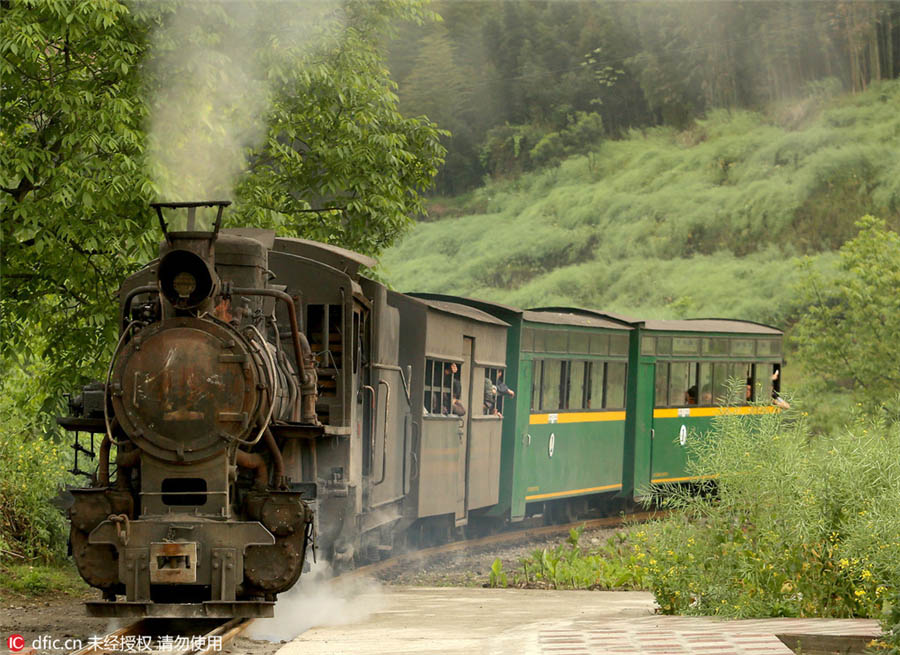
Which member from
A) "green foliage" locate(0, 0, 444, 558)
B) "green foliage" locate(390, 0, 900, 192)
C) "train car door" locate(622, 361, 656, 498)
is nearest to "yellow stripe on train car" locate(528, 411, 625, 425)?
"train car door" locate(622, 361, 656, 498)

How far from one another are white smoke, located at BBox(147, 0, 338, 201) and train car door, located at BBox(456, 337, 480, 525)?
336 cm

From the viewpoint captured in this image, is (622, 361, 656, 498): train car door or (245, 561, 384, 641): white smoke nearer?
(245, 561, 384, 641): white smoke

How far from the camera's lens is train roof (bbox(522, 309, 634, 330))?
57.5 feet

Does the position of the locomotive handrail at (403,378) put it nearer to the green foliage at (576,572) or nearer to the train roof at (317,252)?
the train roof at (317,252)

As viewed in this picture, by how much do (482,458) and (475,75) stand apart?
60.8 metres

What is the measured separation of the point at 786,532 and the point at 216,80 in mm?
7323

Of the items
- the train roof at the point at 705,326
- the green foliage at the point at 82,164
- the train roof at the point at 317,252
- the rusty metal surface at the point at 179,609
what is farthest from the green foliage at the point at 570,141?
the rusty metal surface at the point at 179,609

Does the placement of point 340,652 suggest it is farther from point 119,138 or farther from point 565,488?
point 565,488

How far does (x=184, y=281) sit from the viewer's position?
8.55 metres

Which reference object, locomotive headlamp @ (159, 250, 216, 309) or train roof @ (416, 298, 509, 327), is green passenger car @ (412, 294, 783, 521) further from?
locomotive headlamp @ (159, 250, 216, 309)

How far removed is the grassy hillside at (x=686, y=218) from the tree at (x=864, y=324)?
590 inches

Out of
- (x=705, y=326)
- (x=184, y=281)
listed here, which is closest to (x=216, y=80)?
(x=184, y=281)

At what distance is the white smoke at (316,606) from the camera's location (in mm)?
9578

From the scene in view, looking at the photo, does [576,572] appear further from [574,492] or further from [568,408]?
[574,492]
